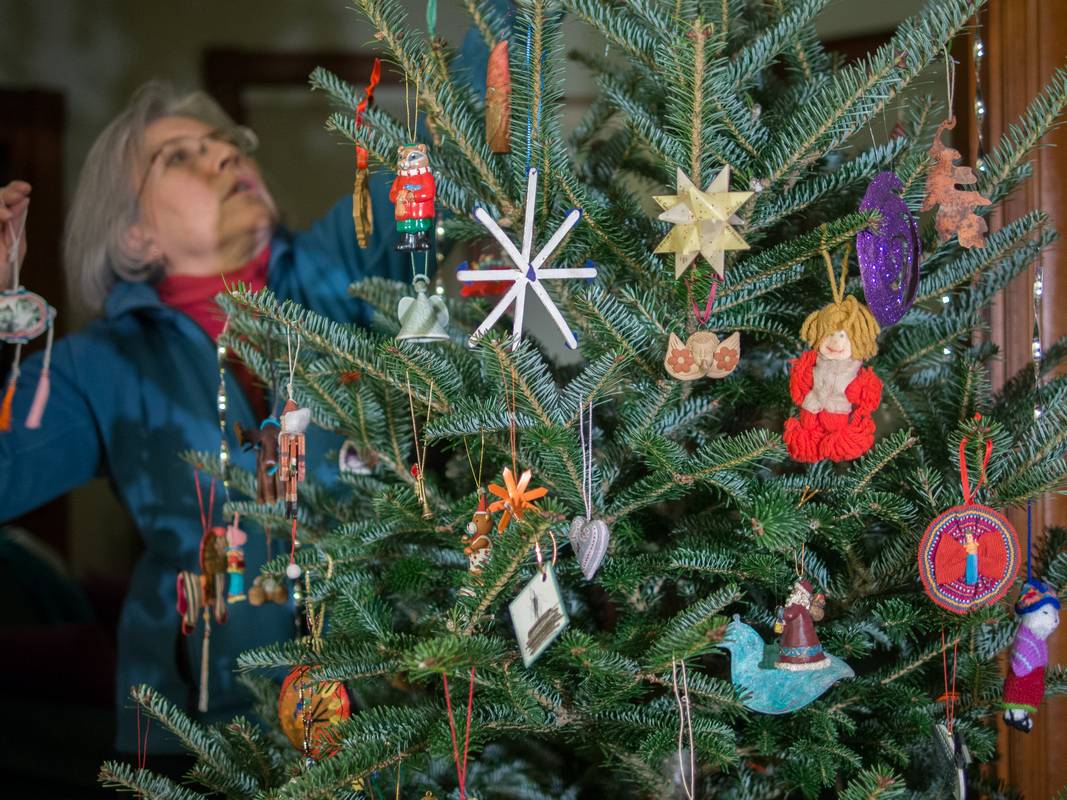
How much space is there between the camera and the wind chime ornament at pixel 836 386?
0.80 metres

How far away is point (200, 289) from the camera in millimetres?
1582

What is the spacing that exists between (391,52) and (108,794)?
1.55 m

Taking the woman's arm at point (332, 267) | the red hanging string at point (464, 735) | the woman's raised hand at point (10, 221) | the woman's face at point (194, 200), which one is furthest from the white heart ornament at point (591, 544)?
the woman's face at point (194, 200)

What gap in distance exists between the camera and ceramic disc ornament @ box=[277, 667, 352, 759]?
89 centimetres

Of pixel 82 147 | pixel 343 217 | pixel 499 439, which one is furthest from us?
pixel 82 147

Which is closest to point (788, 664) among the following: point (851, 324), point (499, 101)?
point (851, 324)

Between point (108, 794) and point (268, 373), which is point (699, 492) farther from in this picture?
point (108, 794)

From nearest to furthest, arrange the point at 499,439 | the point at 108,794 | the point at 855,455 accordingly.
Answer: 1. the point at 855,455
2. the point at 499,439
3. the point at 108,794

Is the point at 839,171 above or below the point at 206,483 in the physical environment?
above

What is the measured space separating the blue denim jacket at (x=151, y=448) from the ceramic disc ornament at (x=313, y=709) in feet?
1.62

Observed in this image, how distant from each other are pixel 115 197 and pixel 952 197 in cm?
120

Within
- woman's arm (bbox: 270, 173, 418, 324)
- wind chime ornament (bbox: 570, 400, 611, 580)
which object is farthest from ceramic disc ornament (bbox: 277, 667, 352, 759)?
woman's arm (bbox: 270, 173, 418, 324)

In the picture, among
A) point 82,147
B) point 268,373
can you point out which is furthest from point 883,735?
point 82,147

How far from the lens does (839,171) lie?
2.83ft
